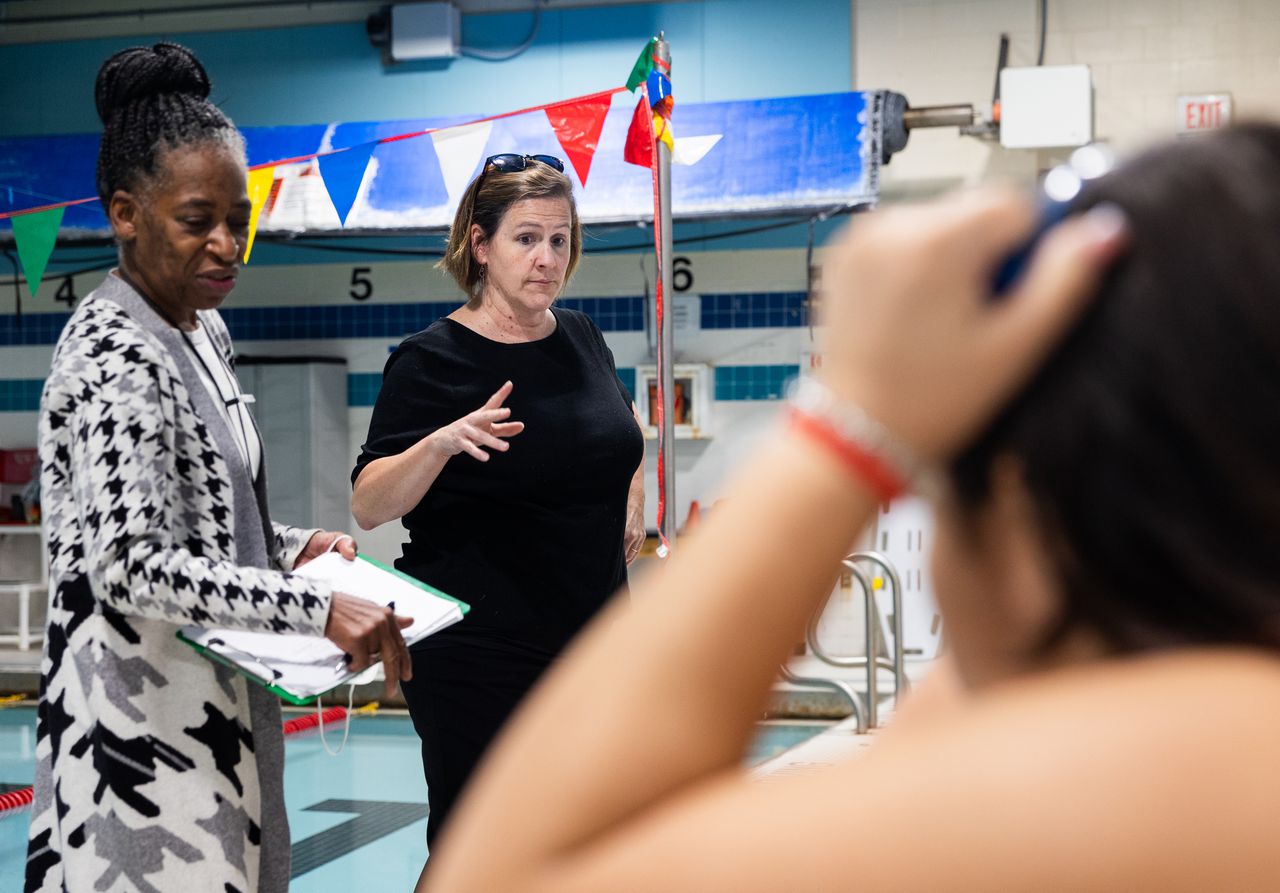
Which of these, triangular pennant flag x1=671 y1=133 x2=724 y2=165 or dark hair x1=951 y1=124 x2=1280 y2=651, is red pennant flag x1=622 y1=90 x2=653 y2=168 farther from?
dark hair x1=951 y1=124 x2=1280 y2=651

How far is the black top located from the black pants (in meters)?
0.03

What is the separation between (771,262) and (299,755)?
4.07 meters

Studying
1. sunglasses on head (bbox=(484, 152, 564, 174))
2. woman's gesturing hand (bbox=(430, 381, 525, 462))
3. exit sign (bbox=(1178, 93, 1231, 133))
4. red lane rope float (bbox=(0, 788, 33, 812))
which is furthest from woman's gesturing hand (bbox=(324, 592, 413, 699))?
exit sign (bbox=(1178, 93, 1231, 133))

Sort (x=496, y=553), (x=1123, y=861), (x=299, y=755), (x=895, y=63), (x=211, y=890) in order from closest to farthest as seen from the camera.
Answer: (x=1123, y=861), (x=211, y=890), (x=496, y=553), (x=299, y=755), (x=895, y=63)

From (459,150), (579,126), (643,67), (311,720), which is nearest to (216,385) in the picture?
(643,67)

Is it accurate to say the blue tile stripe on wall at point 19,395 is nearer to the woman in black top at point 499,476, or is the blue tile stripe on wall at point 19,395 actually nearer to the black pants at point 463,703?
the woman in black top at point 499,476

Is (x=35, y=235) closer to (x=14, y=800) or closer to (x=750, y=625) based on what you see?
(x=14, y=800)

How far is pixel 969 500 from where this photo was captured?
531 millimetres

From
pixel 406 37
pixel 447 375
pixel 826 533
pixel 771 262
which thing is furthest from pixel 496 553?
pixel 406 37

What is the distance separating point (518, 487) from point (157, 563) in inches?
42.8

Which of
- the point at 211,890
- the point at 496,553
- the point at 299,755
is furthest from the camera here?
the point at 299,755

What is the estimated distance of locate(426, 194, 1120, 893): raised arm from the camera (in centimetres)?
49

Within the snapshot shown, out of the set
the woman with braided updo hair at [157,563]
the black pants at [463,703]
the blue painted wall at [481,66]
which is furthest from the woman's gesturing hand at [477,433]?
the blue painted wall at [481,66]

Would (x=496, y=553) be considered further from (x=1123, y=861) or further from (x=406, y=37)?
(x=406, y=37)
